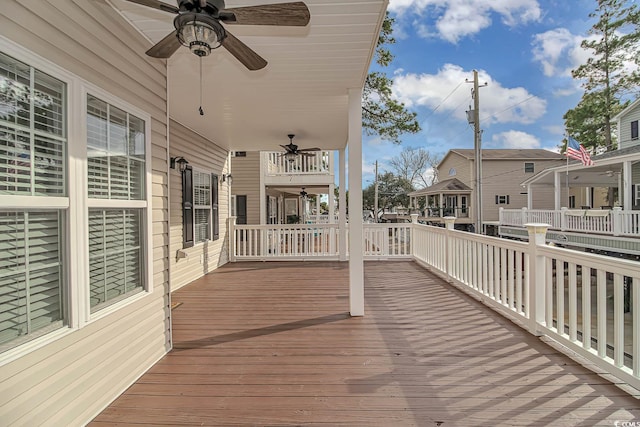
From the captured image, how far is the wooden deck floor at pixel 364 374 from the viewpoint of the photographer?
6.23 feet

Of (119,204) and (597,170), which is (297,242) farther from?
(597,170)

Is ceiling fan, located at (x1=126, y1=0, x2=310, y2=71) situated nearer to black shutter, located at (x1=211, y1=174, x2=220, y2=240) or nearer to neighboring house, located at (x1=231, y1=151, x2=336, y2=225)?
black shutter, located at (x1=211, y1=174, x2=220, y2=240)

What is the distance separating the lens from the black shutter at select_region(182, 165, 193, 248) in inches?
207

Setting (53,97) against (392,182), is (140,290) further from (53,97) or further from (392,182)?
(392,182)

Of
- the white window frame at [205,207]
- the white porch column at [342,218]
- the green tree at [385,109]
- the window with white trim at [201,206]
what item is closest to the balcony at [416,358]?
the white window frame at [205,207]

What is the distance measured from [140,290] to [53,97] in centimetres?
147

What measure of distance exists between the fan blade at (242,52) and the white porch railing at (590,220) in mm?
10763

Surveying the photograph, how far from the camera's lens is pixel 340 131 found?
596 centimetres

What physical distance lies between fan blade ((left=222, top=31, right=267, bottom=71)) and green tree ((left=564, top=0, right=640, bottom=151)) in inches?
795

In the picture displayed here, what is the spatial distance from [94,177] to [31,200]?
1.67ft

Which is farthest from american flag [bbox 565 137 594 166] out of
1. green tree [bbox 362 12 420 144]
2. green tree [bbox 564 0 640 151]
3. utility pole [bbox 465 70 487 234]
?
green tree [bbox 564 0 640 151]

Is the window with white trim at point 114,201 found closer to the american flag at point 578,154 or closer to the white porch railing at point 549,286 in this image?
the white porch railing at point 549,286

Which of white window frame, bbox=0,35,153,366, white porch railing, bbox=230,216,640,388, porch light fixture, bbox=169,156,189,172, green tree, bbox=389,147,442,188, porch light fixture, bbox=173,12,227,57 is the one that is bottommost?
white porch railing, bbox=230,216,640,388

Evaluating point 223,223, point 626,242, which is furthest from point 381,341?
point 626,242
